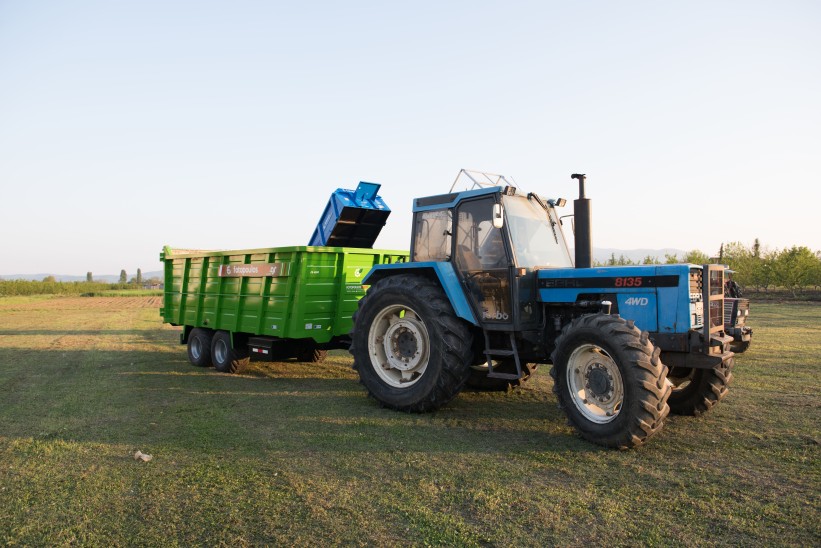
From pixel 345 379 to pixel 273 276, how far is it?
2.08m

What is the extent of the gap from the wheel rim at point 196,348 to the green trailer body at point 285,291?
37 cm

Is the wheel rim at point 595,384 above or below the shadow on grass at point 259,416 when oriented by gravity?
above

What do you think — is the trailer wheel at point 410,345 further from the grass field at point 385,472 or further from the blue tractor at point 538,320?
the grass field at point 385,472

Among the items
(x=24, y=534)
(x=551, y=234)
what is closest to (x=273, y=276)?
(x=551, y=234)

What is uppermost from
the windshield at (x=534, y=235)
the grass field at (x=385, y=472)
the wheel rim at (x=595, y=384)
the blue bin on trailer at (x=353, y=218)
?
the blue bin on trailer at (x=353, y=218)

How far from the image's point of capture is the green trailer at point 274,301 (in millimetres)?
A: 8625

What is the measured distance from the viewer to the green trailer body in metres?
8.60

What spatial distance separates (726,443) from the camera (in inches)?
206

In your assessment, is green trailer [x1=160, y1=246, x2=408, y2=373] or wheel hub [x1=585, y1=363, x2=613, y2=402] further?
green trailer [x1=160, y1=246, x2=408, y2=373]

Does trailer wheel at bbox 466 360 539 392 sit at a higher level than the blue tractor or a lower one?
lower

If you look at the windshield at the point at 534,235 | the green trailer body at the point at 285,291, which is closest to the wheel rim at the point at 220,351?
the green trailer body at the point at 285,291

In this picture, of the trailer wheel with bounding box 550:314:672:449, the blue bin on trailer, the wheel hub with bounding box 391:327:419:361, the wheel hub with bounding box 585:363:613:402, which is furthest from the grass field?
the blue bin on trailer

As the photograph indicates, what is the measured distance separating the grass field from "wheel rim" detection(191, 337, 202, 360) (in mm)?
2543

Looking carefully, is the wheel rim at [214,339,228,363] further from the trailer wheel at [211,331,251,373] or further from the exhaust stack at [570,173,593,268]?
the exhaust stack at [570,173,593,268]
